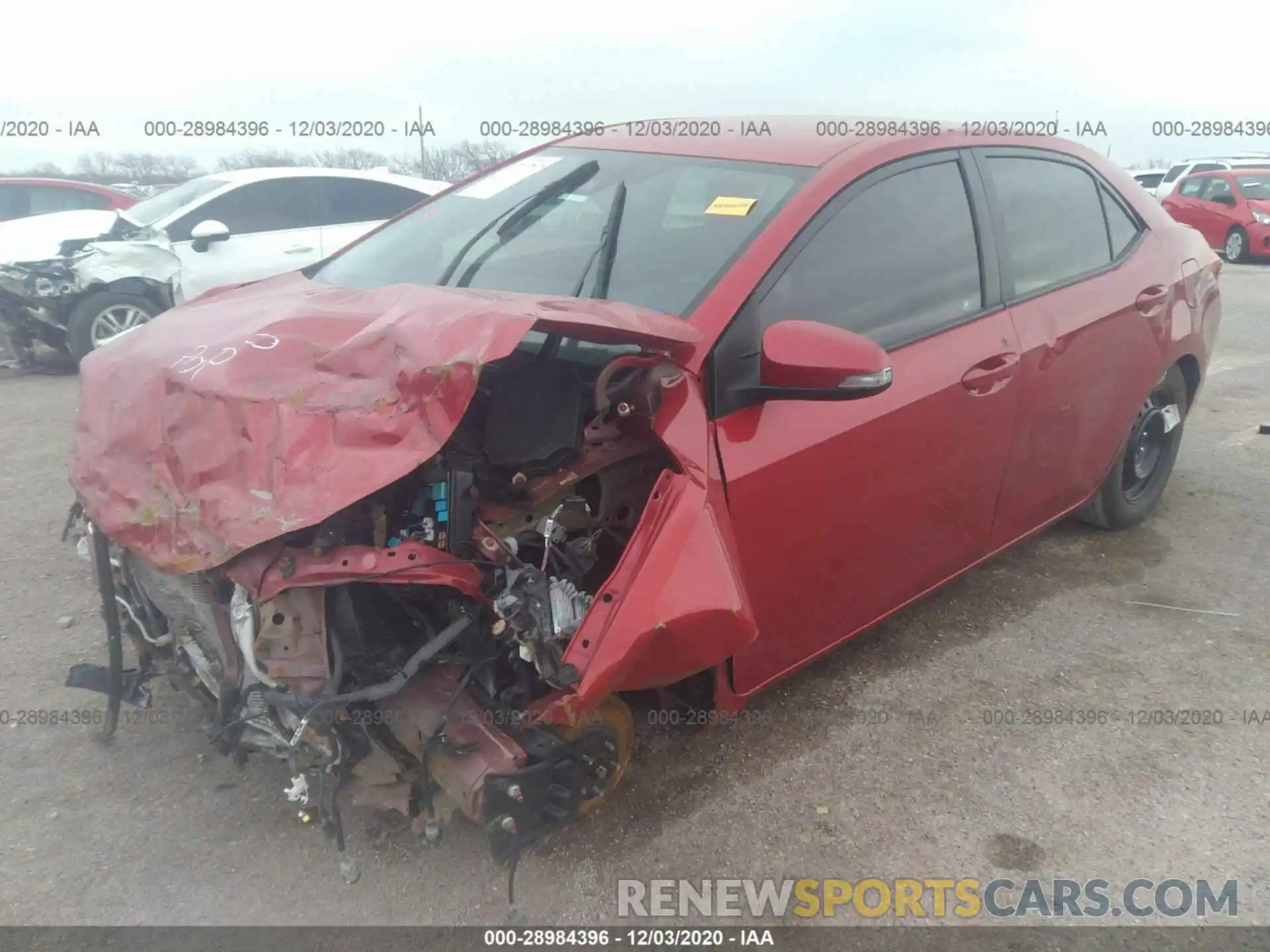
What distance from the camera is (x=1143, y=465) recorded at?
4113 millimetres

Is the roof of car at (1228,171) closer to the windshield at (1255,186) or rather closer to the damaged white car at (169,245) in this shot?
the windshield at (1255,186)

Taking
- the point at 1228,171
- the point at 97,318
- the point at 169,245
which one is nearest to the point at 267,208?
the point at 169,245

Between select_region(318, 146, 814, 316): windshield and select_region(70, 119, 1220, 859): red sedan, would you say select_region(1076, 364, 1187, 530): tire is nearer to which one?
select_region(70, 119, 1220, 859): red sedan

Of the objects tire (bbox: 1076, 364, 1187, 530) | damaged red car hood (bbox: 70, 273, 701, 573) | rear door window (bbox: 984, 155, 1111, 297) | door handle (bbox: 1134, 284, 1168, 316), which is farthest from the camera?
tire (bbox: 1076, 364, 1187, 530)

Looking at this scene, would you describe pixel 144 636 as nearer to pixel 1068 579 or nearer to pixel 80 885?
pixel 80 885

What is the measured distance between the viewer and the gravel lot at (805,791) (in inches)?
86.5

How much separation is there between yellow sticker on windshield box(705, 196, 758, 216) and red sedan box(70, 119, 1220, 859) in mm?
51

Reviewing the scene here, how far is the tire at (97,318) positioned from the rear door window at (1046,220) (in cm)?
635

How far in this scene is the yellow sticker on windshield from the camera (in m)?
2.54

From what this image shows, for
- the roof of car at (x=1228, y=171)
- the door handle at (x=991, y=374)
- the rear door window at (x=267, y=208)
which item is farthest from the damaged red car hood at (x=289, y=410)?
the roof of car at (x=1228, y=171)

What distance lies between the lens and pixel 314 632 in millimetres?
1947

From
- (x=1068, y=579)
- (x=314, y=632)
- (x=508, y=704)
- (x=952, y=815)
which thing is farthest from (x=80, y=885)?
(x=1068, y=579)

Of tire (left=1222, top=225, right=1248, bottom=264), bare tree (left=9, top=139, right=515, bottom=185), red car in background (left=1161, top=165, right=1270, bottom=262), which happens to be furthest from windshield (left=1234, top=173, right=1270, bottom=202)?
bare tree (left=9, top=139, right=515, bottom=185)

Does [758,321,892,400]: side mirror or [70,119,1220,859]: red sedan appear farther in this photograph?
[758,321,892,400]: side mirror
